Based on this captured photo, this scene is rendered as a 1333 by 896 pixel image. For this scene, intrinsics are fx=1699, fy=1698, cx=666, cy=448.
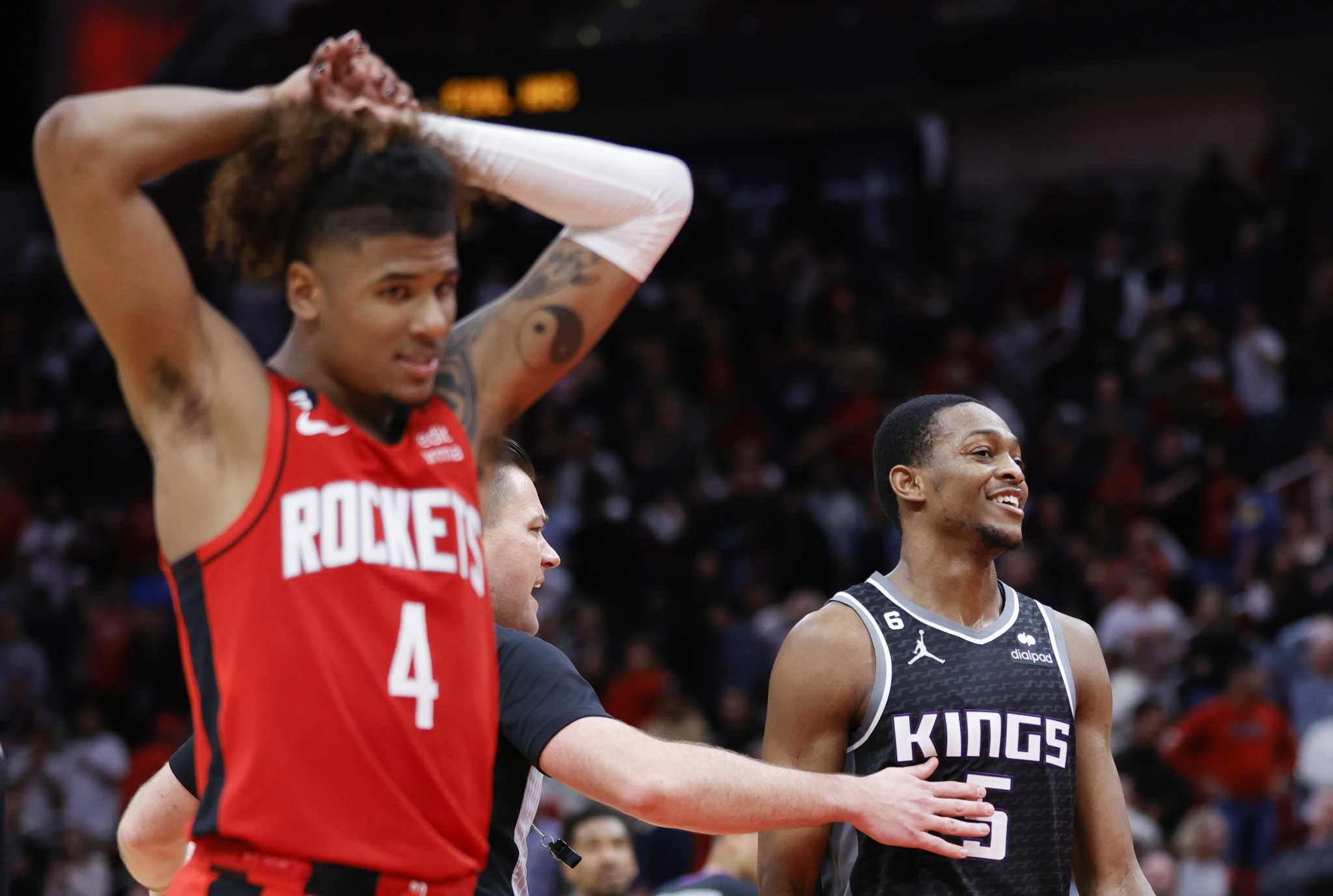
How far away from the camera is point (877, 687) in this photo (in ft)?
13.3

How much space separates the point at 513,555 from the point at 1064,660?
1396 millimetres

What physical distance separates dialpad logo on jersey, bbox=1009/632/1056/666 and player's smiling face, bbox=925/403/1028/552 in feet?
0.79

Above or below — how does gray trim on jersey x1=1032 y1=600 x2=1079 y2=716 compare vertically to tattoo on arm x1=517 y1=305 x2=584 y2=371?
below

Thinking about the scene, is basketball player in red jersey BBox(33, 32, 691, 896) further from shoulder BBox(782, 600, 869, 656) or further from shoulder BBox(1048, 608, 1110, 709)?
shoulder BBox(1048, 608, 1110, 709)

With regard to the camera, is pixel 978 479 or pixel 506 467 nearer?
pixel 506 467

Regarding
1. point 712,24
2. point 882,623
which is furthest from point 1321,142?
point 882,623

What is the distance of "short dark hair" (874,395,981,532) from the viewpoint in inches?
172

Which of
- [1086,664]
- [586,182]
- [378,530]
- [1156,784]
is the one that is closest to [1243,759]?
[1156,784]

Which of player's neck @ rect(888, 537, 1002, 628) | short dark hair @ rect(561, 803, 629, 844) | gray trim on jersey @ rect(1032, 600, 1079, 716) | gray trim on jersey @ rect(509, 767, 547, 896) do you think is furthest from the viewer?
short dark hair @ rect(561, 803, 629, 844)

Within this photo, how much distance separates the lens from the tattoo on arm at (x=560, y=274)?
305 centimetres

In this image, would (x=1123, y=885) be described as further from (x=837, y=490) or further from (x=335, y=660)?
(x=837, y=490)

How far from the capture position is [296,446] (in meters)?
2.66

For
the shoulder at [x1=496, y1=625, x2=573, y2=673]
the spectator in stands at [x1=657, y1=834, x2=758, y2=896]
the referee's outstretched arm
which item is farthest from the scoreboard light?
the referee's outstretched arm

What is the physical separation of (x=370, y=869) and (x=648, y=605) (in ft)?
33.3
